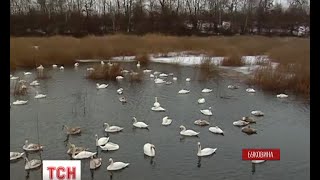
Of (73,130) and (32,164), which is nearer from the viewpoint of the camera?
(32,164)

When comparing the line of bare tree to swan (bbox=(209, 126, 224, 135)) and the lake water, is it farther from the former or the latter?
swan (bbox=(209, 126, 224, 135))

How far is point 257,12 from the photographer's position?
419 inches

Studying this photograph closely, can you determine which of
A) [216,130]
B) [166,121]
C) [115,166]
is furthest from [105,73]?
[115,166]

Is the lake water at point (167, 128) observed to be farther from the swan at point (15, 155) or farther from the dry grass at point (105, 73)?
the dry grass at point (105, 73)

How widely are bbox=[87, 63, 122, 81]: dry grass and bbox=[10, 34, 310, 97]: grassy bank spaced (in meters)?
1.37

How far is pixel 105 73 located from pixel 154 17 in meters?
6.39

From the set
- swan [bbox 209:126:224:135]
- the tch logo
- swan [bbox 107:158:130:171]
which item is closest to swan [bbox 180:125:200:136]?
swan [bbox 209:126:224:135]

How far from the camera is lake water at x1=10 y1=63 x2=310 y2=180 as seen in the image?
354 centimetres

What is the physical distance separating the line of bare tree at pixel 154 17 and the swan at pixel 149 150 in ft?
16.2

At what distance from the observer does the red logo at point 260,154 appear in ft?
10.9

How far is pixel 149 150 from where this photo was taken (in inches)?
151

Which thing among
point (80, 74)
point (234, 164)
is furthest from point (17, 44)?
point (234, 164)

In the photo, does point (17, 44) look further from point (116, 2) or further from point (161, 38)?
point (116, 2)

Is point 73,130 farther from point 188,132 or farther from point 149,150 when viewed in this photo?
point 188,132
